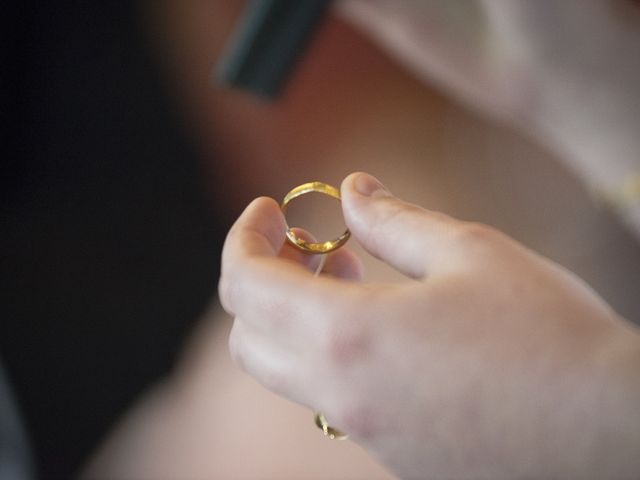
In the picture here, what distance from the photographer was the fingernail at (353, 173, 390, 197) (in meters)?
0.37

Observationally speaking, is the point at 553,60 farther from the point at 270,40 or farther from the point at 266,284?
the point at 266,284

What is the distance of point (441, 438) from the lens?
0.30 meters

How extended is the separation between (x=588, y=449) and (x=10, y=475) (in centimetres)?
79

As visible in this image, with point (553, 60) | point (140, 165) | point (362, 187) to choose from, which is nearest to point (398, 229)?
point (362, 187)

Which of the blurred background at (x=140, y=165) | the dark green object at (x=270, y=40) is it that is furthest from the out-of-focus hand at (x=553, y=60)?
the blurred background at (x=140, y=165)

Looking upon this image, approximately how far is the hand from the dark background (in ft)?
2.40

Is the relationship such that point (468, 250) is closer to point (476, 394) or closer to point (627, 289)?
point (476, 394)

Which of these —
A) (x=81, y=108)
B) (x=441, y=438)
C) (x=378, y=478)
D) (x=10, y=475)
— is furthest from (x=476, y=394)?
(x=81, y=108)

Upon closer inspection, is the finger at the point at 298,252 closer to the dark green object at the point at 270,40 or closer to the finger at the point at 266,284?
the finger at the point at 266,284

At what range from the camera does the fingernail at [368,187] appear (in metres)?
0.37

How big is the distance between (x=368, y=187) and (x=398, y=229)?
0.13 feet

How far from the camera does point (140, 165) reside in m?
1.08

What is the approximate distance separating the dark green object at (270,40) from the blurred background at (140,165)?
10.6 inches

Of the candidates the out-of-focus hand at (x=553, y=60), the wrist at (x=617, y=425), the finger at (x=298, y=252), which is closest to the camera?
the wrist at (x=617, y=425)
